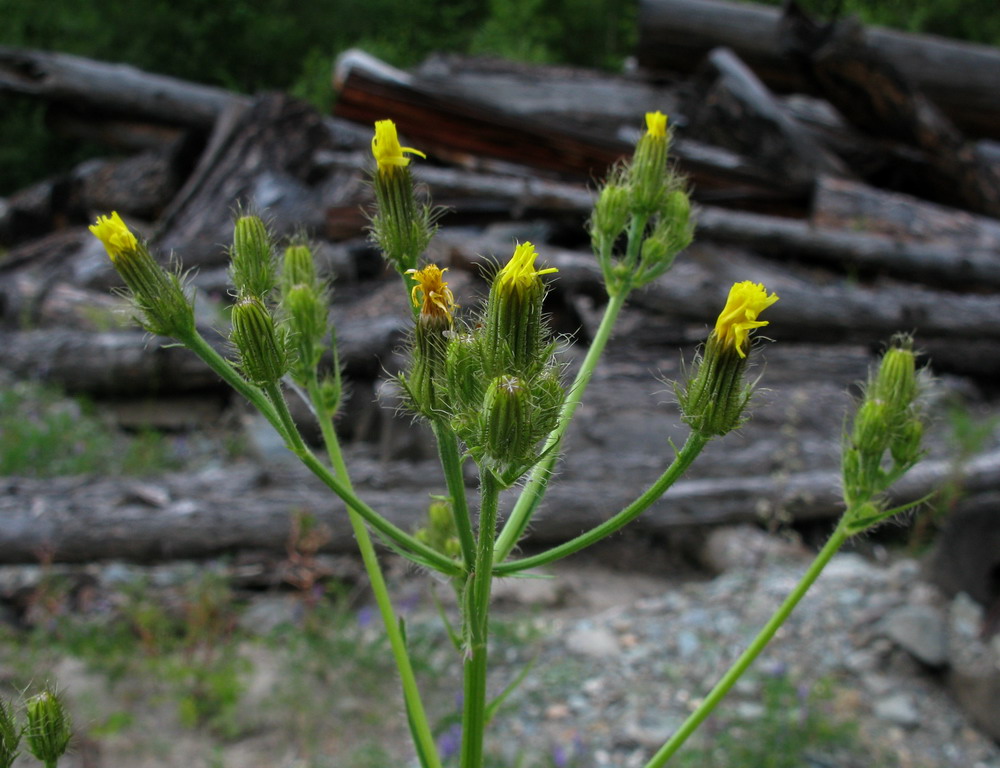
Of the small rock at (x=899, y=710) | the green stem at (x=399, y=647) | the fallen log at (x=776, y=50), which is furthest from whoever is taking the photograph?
the fallen log at (x=776, y=50)

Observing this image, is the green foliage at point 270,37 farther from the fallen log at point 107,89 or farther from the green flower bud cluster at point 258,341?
the green flower bud cluster at point 258,341

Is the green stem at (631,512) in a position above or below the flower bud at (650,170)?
below

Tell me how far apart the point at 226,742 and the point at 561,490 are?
214 cm

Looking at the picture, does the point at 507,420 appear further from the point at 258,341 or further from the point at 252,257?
the point at 252,257

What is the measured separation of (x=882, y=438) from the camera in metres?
1.54

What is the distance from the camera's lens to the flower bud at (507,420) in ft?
3.79

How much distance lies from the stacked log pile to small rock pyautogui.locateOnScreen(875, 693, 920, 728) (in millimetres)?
1136

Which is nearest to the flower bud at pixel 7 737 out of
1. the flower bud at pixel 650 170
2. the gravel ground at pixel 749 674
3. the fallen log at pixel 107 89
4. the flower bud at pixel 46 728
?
the flower bud at pixel 46 728

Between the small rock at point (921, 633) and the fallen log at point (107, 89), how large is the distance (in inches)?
363

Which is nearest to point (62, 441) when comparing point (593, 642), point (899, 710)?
point (593, 642)

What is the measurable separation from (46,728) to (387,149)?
1.14 m

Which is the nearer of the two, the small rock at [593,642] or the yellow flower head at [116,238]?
the yellow flower head at [116,238]

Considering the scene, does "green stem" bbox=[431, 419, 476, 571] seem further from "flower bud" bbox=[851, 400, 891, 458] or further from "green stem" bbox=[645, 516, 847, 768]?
"flower bud" bbox=[851, 400, 891, 458]

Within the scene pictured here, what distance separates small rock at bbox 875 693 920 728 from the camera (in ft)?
11.8
